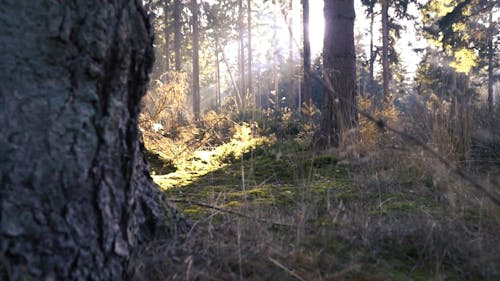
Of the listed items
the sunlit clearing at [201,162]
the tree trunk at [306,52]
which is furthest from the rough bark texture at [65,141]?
the tree trunk at [306,52]

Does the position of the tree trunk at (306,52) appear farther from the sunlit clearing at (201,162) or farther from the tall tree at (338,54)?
the sunlit clearing at (201,162)

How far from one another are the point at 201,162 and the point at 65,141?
175 inches

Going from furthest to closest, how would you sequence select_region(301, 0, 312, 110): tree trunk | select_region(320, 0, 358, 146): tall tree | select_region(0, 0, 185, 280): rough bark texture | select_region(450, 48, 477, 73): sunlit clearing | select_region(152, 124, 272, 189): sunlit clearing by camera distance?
select_region(301, 0, 312, 110): tree trunk < select_region(450, 48, 477, 73): sunlit clearing < select_region(320, 0, 358, 146): tall tree < select_region(152, 124, 272, 189): sunlit clearing < select_region(0, 0, 185, 280): rough bark texture

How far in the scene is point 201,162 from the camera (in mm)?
5734

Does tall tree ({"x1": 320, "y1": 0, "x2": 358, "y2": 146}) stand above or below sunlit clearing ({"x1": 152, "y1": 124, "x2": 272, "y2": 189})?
above

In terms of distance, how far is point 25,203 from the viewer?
1.22 metres

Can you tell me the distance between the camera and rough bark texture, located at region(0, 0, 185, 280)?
1219 mm

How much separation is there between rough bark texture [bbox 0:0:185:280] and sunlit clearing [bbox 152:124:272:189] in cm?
245

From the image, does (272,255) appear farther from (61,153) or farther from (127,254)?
(61,153)

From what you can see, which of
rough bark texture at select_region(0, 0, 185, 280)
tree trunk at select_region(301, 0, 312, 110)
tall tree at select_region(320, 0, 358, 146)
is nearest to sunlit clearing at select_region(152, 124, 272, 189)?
tall tree at select_region(320, 0, 358, 146)

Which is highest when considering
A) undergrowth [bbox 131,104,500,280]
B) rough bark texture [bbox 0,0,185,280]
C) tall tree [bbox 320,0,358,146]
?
tall tree [bbox 320,0,358,146]

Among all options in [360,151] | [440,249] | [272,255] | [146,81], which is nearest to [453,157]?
[360,151]

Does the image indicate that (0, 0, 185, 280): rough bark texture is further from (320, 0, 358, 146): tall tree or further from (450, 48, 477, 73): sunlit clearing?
(450, 48, 477, 73): sunlit clearing

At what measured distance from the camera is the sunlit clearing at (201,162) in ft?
13.7
